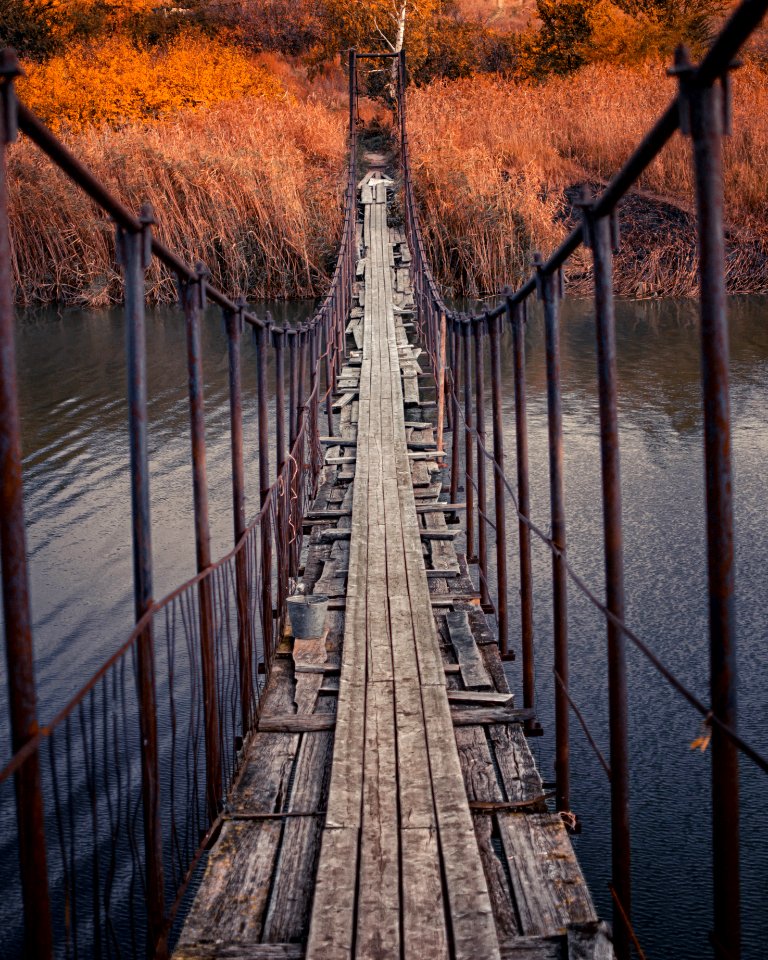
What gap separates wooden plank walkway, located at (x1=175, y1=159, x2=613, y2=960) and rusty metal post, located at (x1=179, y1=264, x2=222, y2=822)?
135 millimetres

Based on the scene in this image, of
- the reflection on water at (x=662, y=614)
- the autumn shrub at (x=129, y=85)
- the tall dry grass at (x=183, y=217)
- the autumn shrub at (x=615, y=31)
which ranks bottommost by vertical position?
the reflection on water at (x=662, y=614)

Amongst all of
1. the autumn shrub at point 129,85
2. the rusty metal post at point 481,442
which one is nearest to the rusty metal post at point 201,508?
the rusty metal post at point 481,442

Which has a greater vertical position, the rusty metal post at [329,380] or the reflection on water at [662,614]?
the rusty metal post at [329,380]

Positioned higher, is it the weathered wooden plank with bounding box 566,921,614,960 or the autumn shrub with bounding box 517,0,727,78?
the autumn shrub with bounding box 517,0,727,78

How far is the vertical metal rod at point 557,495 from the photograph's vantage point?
2.48 meters

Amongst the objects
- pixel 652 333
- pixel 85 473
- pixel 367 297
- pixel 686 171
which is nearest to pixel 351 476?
pixel 85 473

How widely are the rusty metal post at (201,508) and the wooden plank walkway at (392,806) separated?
14 cm

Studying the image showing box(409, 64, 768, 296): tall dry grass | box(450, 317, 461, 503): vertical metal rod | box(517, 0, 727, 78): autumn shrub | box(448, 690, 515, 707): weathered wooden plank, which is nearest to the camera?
box(448, 690, 515, 707): weathered wooden plank

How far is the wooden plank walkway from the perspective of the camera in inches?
76.8

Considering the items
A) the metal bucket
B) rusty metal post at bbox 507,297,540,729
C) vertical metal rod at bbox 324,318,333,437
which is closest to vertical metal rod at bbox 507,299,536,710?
rusty metal post at bbox 507,297,540,729

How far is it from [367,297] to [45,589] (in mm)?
6452

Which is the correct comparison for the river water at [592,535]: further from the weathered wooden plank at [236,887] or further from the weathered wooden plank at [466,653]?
the weathered wooden plank at [236,887]

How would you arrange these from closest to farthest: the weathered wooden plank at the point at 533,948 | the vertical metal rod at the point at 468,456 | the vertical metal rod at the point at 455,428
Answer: the weathered wooden plank at the point at 533,948, the vertical metal rod at the point at 468,456, the vertical metal rod at the point at 455,428

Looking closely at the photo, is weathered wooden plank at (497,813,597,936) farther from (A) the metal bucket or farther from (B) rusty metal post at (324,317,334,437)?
(B) rusty metal post at (324,317,334,437)
